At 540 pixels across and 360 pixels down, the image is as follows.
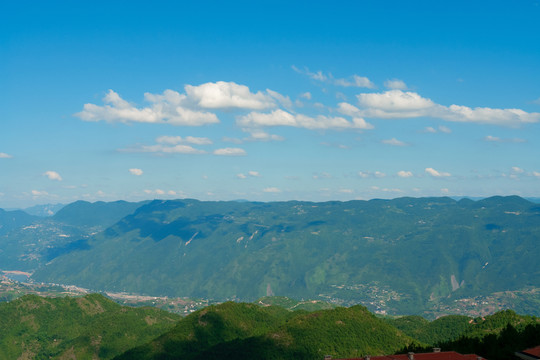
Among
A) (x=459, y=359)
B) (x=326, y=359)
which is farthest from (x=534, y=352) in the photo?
(x=326, y=359)

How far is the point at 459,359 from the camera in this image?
134375mm

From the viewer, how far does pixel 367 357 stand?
134375 millimetres

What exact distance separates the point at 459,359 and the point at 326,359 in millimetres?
32455

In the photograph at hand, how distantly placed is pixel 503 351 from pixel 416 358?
50.3 m

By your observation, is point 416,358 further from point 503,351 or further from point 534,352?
point 503,351

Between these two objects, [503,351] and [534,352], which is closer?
[534,352]

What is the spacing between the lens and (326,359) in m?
140

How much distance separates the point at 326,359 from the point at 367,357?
37.0ft

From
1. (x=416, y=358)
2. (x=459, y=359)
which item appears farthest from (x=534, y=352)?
(x=416, y=358)

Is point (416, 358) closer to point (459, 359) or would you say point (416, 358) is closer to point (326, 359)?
point (459, 359)

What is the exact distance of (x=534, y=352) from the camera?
140000 mm

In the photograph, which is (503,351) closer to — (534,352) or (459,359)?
(534,352)

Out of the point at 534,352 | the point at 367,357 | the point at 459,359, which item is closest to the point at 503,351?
the point at 534,352

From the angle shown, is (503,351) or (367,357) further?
(503,351)
